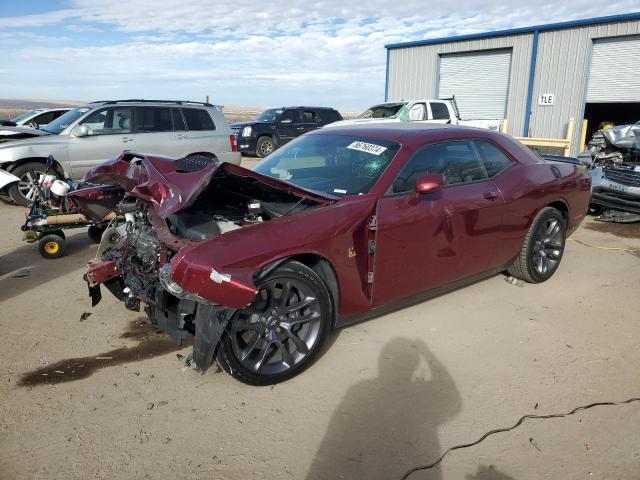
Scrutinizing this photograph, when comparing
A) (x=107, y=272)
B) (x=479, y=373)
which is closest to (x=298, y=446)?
(x=479, y=373)

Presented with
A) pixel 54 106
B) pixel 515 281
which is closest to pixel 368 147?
pixel 515 281

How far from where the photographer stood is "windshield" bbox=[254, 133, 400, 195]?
12.3ft

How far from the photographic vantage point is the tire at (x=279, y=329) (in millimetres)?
3070

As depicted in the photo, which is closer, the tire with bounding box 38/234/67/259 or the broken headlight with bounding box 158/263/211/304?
the broken headlight with bounding box 158/263/211/304

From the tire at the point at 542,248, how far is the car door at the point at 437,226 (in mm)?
601

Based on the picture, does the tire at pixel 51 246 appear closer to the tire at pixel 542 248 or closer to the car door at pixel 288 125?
the tire at pixel 542 248

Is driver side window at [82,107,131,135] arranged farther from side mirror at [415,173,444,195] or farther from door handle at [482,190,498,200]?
side mirror at [415,173,444,195]

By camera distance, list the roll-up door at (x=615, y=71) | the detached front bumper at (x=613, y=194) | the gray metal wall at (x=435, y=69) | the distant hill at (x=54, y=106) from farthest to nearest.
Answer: the distant hill at (x=54, y=106) < the gray metal wall at (x=435, y=69) < the roll-up door at (x=615, y=71) < the detached front bumper at (x=613, y=194)

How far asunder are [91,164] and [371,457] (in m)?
8.44

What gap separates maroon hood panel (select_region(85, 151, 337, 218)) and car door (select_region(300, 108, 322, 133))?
49.8 feet

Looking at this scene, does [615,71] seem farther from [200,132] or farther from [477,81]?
[200,132]

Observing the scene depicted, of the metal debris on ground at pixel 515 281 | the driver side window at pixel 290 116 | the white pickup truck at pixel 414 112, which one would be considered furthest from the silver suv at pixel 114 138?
the driver side window at pixel 290 116

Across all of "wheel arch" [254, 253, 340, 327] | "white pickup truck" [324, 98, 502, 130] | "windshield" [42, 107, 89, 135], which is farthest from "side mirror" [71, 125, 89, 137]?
"wheel arch" [254, 253, 340, 327]

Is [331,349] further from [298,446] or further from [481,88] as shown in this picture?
[481,88]
